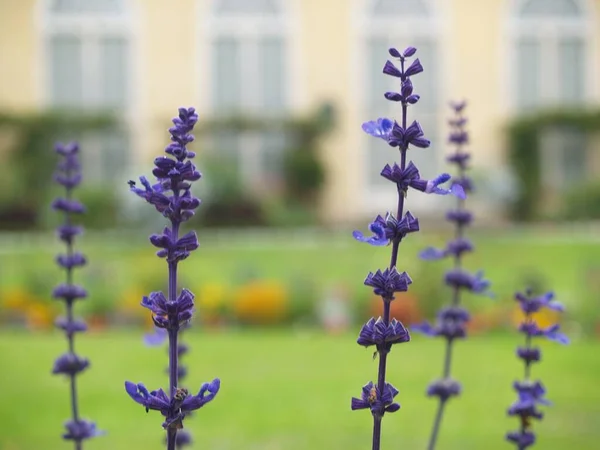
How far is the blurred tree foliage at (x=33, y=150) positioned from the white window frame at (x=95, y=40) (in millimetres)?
613

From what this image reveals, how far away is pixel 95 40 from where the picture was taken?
2047 cm

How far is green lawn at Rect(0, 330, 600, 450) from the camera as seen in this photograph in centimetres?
477

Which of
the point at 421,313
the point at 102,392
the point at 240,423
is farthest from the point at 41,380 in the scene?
the point at 421,313

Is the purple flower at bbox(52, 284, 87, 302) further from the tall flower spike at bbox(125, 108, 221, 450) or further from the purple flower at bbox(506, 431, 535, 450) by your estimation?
the purple flower at bbox(506, 431, 535, 450)

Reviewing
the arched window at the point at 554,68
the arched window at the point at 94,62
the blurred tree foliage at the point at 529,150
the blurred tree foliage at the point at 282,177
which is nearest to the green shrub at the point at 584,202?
the blurred tree foliage at the point at 529,150

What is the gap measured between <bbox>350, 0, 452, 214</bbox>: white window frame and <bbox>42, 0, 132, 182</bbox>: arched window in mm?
4850

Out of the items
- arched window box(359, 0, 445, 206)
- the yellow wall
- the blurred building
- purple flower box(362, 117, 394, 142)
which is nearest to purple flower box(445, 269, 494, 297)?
purple flower box(362, 117, 394, 142)

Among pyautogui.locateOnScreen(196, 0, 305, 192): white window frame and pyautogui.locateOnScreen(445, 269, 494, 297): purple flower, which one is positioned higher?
pyautogui.locateOnScreen(196, 0, 305, 192): white window frame

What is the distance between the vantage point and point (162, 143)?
20.6 m

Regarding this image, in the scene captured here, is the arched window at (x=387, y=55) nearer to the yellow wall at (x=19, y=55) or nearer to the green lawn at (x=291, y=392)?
the yellow wall at (x=19, y=55)

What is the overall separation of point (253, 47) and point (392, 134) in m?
19.6

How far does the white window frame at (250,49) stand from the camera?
67.0 ft

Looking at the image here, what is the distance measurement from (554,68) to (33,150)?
11210 mm

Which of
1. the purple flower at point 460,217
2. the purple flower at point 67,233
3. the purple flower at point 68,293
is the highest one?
the purple flower at point 460,217
